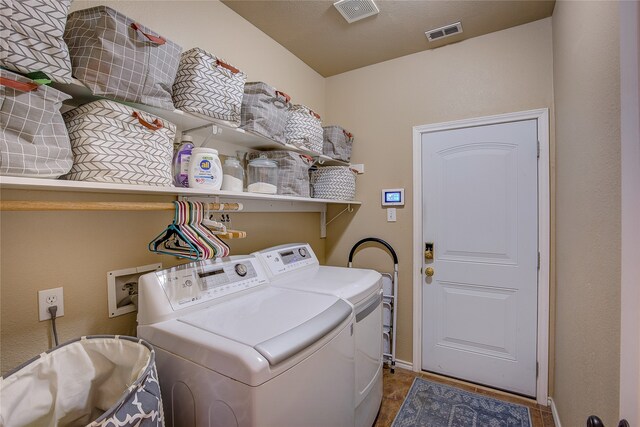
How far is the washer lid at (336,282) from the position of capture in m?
1.57

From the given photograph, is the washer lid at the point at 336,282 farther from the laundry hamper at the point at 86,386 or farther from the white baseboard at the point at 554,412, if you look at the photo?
the white baseboard at the point at 554,412

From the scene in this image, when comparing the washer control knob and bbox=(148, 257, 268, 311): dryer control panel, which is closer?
bbox=(148, 257, 268, 311): dryer control panel

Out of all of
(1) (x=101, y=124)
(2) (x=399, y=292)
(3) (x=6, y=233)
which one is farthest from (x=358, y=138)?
(3) (x=6, y=233)

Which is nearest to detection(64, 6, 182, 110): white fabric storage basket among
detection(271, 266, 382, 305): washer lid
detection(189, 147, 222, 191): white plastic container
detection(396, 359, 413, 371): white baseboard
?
detection(189, 147, 222, 191): white plastic container

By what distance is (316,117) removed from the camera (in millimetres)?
2141

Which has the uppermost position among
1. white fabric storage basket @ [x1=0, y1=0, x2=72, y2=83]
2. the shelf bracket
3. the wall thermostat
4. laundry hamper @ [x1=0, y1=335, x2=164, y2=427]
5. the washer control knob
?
white fabric storage basket @ [x1=0, y1=0, x2=72, y2=83]

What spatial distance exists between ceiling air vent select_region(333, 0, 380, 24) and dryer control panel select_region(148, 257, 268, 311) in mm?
1655

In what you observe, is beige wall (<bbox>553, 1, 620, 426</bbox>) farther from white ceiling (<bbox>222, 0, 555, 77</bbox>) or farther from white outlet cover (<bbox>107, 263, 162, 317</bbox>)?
white outlet cover (<bbox>107, 263, 162, 317</bbox>)

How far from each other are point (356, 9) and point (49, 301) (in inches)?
87.2

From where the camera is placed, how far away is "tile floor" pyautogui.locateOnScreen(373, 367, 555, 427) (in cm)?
192

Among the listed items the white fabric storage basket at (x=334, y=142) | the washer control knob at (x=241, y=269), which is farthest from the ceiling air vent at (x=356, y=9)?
the washer control knob at (x=241, y=269)

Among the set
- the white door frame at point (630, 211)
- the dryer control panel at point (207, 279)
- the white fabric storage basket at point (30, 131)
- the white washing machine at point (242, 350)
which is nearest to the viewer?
the white door frame at point (630, 211)

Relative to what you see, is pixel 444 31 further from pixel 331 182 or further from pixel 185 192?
pixel 185 192

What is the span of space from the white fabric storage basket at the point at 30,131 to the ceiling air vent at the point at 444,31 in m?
2.27
